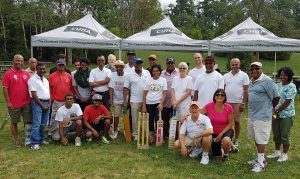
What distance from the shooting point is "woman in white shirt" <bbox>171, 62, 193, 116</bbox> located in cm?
709

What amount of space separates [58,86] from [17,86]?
0.90m

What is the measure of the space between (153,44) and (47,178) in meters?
7.91

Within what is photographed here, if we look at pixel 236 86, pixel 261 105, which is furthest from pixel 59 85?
pixel 261 105

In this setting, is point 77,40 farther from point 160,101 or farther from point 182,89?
point 182,89

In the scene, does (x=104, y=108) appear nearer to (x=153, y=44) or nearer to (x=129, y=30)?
(x=153, y=44)

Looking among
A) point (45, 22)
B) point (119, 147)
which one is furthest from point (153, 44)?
point (45, 22)

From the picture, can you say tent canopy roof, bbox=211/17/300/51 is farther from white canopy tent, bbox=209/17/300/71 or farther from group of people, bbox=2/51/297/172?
group of people, bbox=2/51/297/172

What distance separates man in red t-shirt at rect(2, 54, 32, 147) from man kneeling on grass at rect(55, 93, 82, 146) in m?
0.62

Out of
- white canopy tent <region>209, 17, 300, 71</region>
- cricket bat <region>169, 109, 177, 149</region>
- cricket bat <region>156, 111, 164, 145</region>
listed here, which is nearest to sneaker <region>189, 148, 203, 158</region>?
cricket bat <region>169, 109, 177, 149</region>

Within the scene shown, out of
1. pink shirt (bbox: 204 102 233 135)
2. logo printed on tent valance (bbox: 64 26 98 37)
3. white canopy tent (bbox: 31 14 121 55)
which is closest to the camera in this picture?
pink shirt (bbox: 204 102 233 135)

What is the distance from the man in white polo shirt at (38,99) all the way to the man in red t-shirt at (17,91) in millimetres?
135

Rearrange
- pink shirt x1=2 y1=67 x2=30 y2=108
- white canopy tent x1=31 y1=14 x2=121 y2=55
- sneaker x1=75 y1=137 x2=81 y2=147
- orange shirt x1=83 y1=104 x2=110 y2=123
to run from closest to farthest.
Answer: pink shirt x1=2 y1=67 x2=30 y2=108
sneaker x1=75 y1=137 x2=81 y2=147
orange shirt x1=83 y1=104 x2=110 y2=123
white canopy tent x1=31 y1=14 x2=121 y2=55

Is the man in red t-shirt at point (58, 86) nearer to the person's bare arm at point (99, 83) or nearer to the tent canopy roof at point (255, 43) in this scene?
the person's bare arm at point (99, 83)

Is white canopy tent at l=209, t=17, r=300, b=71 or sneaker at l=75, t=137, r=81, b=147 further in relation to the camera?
white canopy tent at l=209, t=17, r=300, b=71
